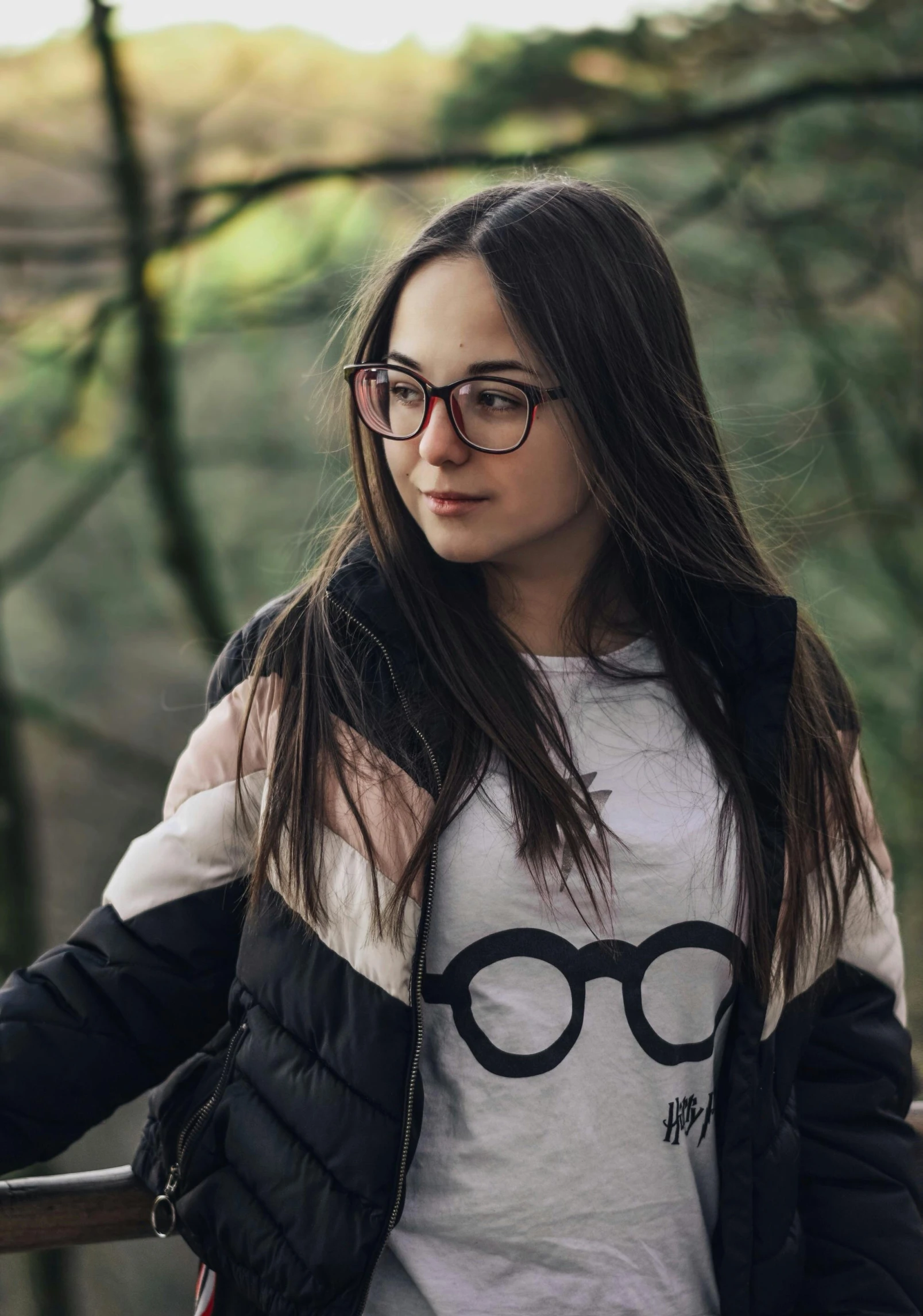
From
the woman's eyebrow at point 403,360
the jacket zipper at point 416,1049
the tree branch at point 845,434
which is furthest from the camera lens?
the tree branch at point 845,434

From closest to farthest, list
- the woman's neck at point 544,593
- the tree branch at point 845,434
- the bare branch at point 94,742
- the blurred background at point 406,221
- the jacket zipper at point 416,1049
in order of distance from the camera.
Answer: the jacket zipper at point 416,1049 < the woman's neck at point 544,593 < the blurred background at point 406,221 < the tree branch at point 845,434 < the bare branch at point 94,742

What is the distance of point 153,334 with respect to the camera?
153 inches

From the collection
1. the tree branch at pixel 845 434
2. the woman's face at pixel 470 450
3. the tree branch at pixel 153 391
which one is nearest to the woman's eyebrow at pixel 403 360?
the woman's face at pixel 470 450

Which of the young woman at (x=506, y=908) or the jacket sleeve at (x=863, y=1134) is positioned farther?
the jacket sleeve at (x=863, y=1134)

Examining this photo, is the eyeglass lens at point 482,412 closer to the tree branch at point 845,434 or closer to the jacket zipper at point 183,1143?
the jacket zipper at point 183,1143

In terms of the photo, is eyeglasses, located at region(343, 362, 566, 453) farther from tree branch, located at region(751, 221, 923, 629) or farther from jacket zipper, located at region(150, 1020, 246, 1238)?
tree branch, located at region(751, 221, 923, 629)

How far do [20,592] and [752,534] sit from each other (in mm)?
4270

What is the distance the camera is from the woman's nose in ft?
4.10

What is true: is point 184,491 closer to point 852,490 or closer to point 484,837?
point 852,490

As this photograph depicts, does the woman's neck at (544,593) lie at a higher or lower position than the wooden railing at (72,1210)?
higher

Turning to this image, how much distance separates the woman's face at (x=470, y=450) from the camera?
4.12ft

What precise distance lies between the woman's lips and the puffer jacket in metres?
0.12

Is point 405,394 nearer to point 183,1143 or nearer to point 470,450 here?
point 470,450

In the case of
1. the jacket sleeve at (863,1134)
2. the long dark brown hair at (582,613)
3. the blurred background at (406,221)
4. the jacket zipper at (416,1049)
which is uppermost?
the blurred background at (406,221)
